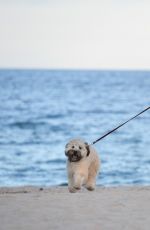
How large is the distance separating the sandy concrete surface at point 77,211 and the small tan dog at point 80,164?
1.08 ft

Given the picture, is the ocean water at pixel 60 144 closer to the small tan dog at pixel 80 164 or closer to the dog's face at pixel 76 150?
the small tan dog at pixel 80 164

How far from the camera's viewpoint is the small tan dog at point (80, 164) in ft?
22.6

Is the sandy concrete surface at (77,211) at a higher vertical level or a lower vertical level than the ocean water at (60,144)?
higher

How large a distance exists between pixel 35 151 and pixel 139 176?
7378 millimetres

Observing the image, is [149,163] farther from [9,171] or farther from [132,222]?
[132,222]

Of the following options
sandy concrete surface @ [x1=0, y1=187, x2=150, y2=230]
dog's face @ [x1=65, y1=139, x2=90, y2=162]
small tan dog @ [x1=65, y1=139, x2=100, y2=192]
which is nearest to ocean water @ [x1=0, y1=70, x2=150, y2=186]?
sandy concrete surface @ [x1=0, y1=187, x2=150, y2=230]

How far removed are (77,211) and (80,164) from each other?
2.45 feet

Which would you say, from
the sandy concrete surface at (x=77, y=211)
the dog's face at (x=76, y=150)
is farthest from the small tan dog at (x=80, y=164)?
the sandy concrete surface at (x=77, y=211)

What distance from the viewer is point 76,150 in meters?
6.86

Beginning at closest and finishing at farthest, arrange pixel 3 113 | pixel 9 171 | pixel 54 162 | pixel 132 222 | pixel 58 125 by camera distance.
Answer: pixel 132 222, pixel 9 171, pixel 54 162, pixel 58 125, pixel 3 113

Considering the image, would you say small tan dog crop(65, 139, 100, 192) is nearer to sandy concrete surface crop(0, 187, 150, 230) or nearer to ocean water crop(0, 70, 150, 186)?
sandy concrete surface crop(0, 187, 150, 230)

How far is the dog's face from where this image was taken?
6.84 meters

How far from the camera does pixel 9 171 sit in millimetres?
23656

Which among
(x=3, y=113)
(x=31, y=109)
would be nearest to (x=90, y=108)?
(x=31, y=109)
